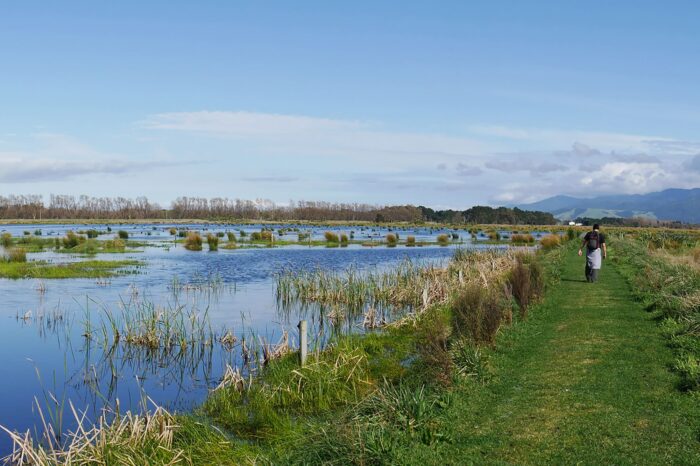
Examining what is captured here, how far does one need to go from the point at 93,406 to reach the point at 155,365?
8.82 feet

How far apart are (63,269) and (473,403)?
25.1 meters

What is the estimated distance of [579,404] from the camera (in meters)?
7.76

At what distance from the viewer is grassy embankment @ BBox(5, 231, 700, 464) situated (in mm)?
6457

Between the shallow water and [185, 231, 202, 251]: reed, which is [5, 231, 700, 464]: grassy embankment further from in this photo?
[185, 231, 202, 251]: reed

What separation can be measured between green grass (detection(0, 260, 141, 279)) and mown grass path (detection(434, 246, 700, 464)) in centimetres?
2162

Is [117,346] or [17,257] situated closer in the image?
[117,346]

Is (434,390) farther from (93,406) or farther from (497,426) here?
(93,406)

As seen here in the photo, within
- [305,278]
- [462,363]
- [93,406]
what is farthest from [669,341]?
[305,278]

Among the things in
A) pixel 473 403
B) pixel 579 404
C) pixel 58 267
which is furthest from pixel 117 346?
pixel 58 267

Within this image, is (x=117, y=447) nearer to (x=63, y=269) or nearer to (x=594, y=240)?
(x=594, y=240)

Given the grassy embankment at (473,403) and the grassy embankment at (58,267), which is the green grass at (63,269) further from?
the grassy embankment at (473,403)

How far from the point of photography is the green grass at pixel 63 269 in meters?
27.3

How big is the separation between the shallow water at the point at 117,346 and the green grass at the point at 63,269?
1.09 meters

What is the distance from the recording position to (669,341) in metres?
10.9
